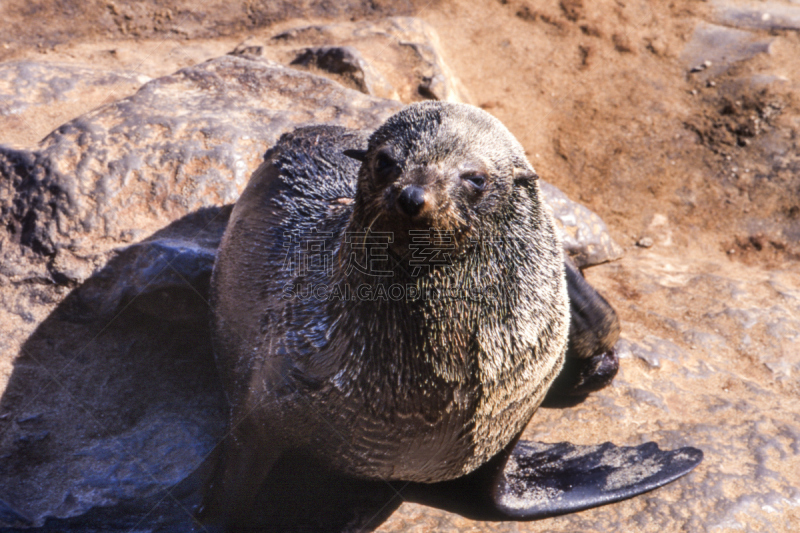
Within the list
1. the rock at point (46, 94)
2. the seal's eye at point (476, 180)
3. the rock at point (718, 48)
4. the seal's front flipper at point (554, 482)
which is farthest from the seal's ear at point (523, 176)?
the rock at point (718, 48)

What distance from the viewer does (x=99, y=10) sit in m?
7.28

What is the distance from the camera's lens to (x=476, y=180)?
2242 mm

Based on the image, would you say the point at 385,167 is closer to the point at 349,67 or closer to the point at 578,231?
the point at 578,231

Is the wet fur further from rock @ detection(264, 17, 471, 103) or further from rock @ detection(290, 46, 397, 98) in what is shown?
rock @ detection(264, 17, 471, 103)

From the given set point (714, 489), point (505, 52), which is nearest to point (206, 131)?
point (714, 489)

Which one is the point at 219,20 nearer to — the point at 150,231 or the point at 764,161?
the point at 150,231

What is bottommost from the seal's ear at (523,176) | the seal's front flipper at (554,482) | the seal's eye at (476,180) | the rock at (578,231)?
the seal's front flipper at (554,482)

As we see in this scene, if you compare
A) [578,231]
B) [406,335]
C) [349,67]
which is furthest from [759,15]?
[406,335]

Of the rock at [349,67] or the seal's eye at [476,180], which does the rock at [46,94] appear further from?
the seal's eye at [476,180]

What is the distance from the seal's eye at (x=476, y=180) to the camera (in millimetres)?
2201

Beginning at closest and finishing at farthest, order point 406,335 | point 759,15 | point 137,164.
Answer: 1. point 406,335
2. point 137,164
3. point 759,15

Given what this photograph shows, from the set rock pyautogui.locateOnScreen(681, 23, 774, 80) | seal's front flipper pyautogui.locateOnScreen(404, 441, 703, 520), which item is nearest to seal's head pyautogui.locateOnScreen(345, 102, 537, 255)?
seal's front flipper pyautogui.locateOnScreen(404, 441, 703, 520)

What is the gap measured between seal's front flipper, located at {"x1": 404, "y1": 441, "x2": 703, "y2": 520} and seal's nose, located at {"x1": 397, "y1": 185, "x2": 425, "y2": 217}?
1584 mm

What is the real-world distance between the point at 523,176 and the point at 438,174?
475 millimetres
